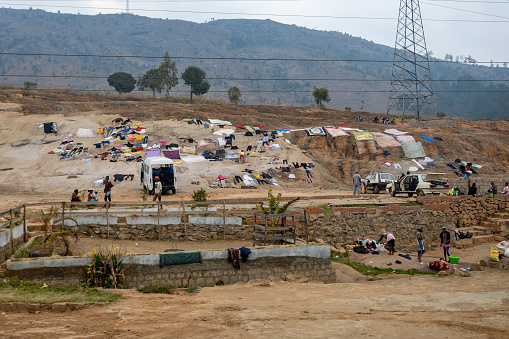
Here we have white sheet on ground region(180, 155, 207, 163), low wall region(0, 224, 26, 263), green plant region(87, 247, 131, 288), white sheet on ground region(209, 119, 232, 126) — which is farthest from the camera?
white sheet on ground region(209, 119, 232, 126)

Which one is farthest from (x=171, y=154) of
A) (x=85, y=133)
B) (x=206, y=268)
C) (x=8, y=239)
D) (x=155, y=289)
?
(x=155, y=289)

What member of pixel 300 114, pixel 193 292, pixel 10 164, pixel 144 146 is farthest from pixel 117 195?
pixel 300 114

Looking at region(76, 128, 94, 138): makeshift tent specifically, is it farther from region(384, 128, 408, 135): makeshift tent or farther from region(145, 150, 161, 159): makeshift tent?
region(384, 128, 408, 135): makeshift tent

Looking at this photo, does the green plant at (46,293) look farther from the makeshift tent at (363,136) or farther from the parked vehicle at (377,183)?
the makeshift tent at (363,136)

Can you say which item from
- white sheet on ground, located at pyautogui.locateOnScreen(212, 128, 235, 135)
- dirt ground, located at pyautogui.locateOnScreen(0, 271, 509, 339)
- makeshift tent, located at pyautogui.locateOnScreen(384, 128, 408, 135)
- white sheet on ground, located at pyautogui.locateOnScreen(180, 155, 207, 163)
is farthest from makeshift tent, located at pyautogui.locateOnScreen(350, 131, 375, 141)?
dirt ground, located at pyautogui.locateOnScreen(0, 271, 509, 339)

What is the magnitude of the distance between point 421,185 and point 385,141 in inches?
665

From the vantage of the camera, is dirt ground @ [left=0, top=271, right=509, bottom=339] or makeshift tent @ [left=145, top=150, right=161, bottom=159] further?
makeshift tent @ [left=145, top=150, right=161, bottom=159]

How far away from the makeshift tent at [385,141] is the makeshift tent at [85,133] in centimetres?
2477

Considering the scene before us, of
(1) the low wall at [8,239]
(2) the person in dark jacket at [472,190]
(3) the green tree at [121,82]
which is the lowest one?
(1) the low wall at [8,239]

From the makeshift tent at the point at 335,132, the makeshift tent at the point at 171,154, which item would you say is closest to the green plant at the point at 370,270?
the makeshift tent at the point at 171,154

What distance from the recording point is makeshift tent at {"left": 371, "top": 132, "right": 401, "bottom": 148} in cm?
4478

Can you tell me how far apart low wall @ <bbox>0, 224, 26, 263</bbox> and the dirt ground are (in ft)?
12.4

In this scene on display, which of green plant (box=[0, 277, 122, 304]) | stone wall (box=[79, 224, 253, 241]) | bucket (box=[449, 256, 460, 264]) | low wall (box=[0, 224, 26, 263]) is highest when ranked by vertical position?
low wall (box=[0, 224, 26, 263])

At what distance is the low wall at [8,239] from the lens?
547 inches
